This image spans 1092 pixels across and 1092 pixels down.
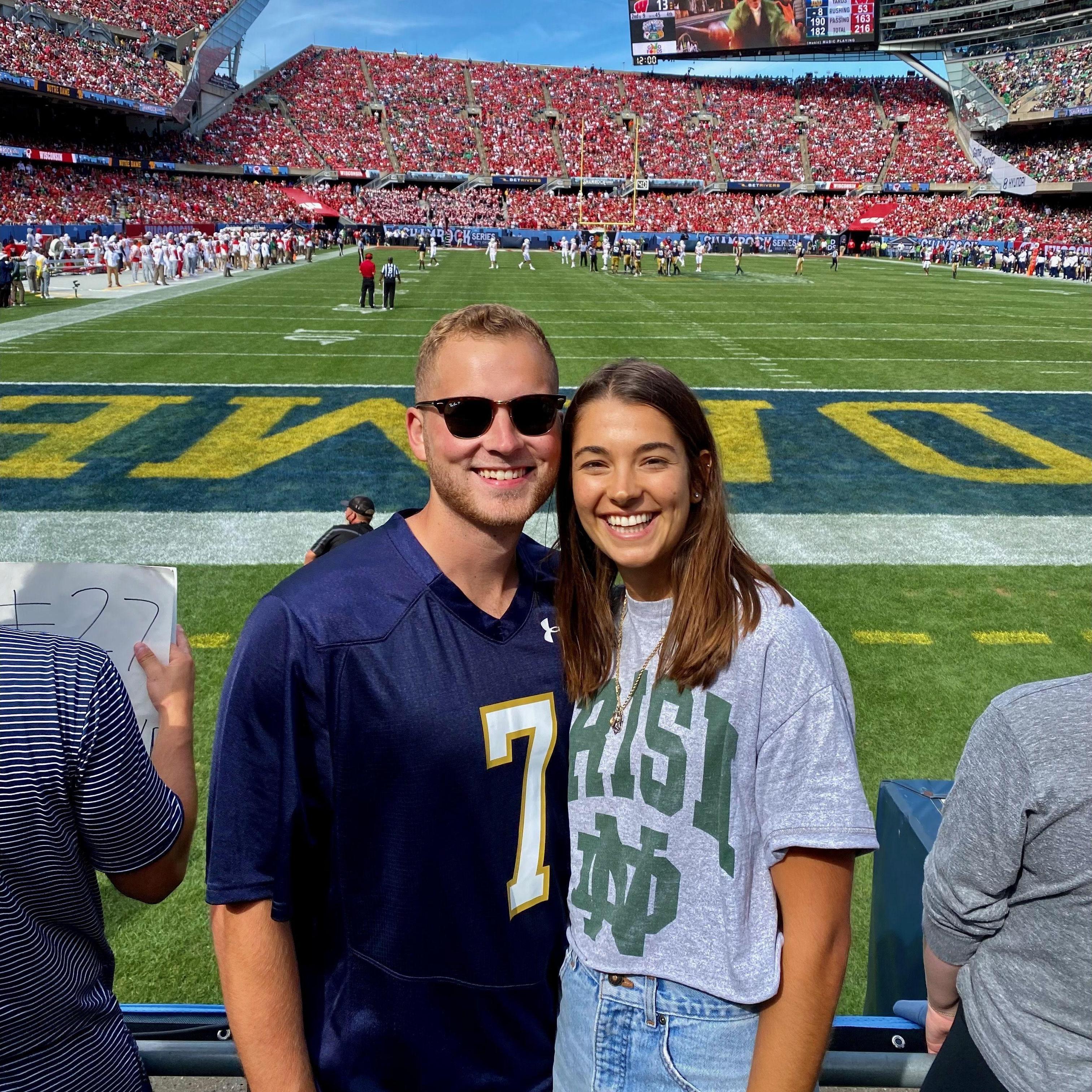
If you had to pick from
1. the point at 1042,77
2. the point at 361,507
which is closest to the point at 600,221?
the point at 1042,77

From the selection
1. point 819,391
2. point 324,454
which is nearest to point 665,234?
point 819,391

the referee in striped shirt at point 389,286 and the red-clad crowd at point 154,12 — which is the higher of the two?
the red-clad crowd at point 154,12

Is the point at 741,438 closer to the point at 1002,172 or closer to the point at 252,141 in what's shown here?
the point at 1002,172

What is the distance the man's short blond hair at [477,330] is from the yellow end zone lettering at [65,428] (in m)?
8.87

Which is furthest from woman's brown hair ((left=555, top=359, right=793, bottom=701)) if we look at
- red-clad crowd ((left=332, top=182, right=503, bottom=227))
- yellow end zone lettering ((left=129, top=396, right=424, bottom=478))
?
red-clad crowd ((left=332, top=182, right=503, bottom=227))

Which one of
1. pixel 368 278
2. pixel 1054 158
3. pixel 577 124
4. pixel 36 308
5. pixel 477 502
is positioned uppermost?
pixel 577 124

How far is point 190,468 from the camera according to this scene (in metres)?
9.75

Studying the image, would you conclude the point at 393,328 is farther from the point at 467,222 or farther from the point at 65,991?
the point at 467,222

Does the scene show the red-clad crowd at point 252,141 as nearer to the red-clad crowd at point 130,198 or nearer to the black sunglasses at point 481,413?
the red-clad crowd at point 130,198

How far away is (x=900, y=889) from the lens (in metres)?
2.65

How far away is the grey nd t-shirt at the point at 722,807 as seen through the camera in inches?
56.2

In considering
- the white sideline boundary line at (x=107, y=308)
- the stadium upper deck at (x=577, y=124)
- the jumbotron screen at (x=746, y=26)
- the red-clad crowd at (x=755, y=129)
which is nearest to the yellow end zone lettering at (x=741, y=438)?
the white sideline boundary line at (x=107, y=308)

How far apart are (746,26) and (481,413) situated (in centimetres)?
7456

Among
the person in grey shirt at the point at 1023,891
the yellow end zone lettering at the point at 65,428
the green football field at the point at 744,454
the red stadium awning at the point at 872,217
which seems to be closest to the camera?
the person in grey shirt at the point at 1023,891
